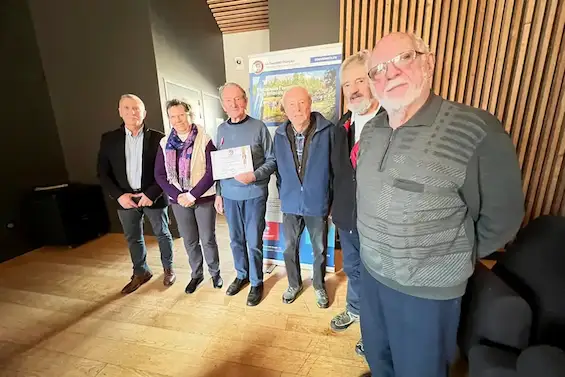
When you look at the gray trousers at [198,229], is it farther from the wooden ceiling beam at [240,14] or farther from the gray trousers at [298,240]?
the wooden ceiling beam at [240,14]

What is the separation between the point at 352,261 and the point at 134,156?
6.13ft

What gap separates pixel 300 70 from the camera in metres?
2.54

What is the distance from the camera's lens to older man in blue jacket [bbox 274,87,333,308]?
1.87 meters

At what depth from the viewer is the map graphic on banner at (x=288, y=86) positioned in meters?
2.47

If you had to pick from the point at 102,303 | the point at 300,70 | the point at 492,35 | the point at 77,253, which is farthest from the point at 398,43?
the point at 77,253

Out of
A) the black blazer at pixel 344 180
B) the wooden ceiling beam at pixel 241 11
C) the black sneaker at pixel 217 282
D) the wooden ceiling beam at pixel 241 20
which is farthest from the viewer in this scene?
the wooden ceiling beam at pixel 241 20

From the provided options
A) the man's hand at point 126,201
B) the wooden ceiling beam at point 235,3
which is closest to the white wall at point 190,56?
the wooden ceiling beam at point 235,3

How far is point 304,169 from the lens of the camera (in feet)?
6.41

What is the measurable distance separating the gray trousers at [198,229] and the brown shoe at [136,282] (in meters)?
0.52

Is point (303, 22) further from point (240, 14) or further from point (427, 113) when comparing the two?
point (427, 113)

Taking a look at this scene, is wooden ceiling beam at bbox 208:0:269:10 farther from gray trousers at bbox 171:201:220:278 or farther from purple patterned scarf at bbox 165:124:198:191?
gray trousers at bbox 171:201:220:278

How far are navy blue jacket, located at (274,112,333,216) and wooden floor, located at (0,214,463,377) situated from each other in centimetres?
81

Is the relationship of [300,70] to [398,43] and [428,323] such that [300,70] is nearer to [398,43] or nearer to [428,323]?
[398,43]

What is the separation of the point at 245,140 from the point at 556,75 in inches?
103
